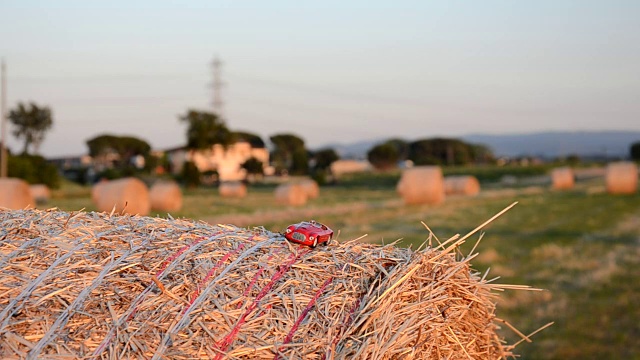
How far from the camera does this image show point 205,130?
2894 inches

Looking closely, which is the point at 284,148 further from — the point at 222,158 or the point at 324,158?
the point at 222,158

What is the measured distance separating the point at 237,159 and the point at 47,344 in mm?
91663

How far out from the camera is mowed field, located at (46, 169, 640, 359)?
9.54 metres

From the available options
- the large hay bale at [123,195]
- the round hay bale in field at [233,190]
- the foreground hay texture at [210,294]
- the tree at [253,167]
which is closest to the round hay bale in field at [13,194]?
the large hay bale at [123,195]

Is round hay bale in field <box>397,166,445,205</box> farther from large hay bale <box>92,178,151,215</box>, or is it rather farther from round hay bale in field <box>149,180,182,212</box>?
large hay bale <box>92,178,151,215</box>

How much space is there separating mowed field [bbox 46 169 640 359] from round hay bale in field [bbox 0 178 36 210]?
23.1 ft

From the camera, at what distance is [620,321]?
10.1m

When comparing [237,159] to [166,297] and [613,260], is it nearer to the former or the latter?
[613,260]

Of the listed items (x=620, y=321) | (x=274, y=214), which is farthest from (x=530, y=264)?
(x=274, y=214)

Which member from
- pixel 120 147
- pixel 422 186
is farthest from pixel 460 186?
pixel 120 147

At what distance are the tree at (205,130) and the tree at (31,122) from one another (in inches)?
586

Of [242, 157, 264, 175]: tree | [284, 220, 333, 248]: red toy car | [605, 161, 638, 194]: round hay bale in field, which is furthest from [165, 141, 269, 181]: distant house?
[284, 220, 333, 248]: red toy car

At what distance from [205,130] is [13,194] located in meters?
50.7

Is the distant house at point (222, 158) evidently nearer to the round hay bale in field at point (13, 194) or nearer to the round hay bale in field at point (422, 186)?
the round hay bale in field at point (422, 186)
